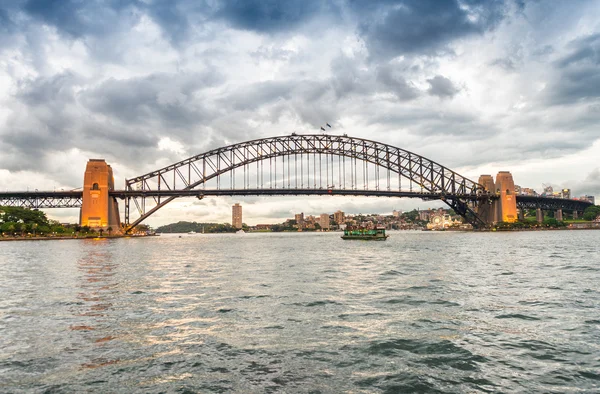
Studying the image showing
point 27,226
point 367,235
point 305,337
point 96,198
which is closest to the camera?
point 305,337

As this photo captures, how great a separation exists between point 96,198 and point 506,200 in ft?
309

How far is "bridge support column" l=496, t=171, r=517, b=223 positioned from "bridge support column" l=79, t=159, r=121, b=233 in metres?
90.0

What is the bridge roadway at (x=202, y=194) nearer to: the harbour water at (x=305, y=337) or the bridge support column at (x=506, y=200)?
the bridge support column at (x=506, y=200)

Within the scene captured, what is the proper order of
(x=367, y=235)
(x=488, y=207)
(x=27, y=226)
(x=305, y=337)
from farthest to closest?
(x=488, y=207)
(x=27, y=226)
(x=367, y=235)
(x=305, y=337)

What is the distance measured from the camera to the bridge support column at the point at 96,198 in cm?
9188

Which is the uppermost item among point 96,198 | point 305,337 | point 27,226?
point 96,198

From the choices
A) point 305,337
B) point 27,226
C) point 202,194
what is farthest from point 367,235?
point 27,226

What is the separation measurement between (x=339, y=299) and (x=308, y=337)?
15.9 feet

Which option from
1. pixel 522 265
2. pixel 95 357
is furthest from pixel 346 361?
pixel 522 265

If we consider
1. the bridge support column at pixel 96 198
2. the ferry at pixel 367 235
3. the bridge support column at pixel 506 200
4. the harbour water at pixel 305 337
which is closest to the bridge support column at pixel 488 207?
the bridge support column at pixel 506 200

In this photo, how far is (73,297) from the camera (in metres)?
15.5

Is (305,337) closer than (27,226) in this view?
Yes

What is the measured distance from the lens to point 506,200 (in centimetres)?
11106

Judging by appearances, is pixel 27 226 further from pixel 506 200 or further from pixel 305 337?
pixel 506 200
